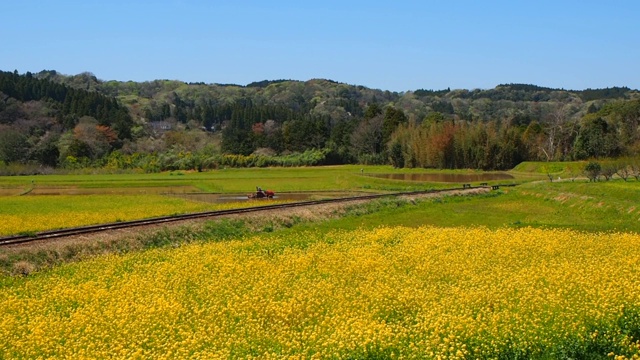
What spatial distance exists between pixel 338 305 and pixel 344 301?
0.96 feet

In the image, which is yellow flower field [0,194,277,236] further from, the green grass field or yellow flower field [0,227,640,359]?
yellow flower field [0,227,640,359]

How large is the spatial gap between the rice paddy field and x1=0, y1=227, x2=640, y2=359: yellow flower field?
0.04 meters

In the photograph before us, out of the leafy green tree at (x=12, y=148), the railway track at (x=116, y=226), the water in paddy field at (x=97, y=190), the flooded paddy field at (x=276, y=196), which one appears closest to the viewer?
the railway track at (x=116, y=226)

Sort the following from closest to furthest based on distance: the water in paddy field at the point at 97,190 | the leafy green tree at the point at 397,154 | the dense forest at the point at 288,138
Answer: the water in paddy field at the point at 97,190 → the dense forest at the point at 288,138 → the leafy green tree at the point at 397,154

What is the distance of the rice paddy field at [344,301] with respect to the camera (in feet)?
35.0

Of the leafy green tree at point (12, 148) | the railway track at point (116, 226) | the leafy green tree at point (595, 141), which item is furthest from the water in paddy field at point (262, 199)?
the leafy green tree at point (12, 148)

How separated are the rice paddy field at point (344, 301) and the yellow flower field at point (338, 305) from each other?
37 mm

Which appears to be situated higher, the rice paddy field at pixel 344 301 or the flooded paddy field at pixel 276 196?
the rice paddy field at pixel 344 301

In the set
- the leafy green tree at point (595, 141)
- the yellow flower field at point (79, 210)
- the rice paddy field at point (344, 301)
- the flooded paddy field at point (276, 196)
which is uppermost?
the leafy green tree at point (595, 141)

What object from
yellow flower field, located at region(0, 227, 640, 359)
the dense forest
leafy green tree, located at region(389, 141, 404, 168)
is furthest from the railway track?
leafy green tree, located at region(389, 141, 404, 168)

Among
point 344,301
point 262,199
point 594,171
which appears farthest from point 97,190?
point 344,301

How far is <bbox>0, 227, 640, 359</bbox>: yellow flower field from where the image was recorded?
35.0 feet

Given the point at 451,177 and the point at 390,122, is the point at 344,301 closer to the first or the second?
the point at 451,177

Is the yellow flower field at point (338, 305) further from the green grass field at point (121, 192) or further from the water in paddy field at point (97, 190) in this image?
the water in paddy field at point (97, 190)
